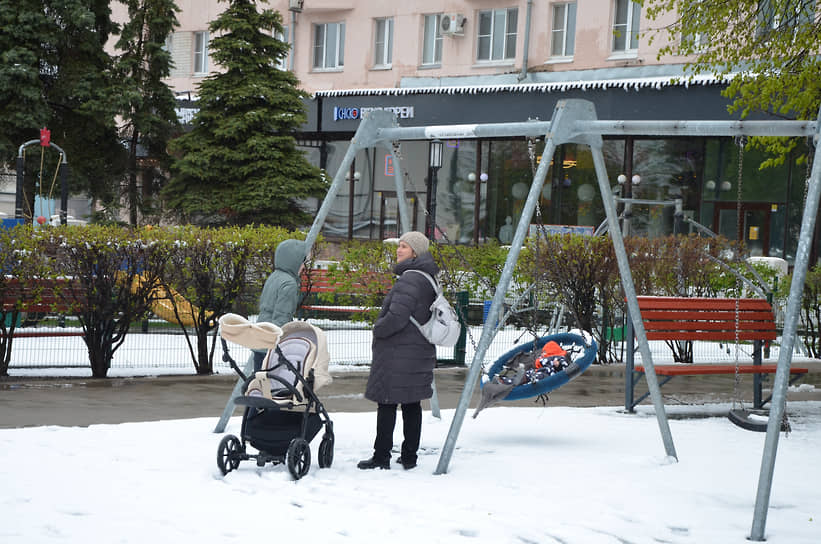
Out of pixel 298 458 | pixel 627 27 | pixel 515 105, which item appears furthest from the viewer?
pixel 515 105

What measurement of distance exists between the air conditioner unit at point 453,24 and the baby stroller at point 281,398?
78.7 ft

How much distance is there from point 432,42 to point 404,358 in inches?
1003

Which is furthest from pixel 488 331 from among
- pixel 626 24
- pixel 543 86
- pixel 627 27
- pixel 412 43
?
pixel 412 43

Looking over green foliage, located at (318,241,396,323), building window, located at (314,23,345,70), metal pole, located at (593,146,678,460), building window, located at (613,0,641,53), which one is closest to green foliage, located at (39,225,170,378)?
green foliage, located at (318,241,396,323)

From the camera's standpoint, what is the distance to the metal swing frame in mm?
5500

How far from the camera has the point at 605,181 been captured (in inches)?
310

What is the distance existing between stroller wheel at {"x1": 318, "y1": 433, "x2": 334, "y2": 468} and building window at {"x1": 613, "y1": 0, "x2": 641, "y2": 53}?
2235 centimetres

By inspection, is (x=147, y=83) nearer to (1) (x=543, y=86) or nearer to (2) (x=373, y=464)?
(1) (x=543, y=86)

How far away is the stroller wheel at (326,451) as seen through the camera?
22.5 feet

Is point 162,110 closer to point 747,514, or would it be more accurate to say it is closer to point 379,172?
point 379,172

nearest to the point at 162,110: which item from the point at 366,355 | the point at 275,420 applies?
the point at 366,355

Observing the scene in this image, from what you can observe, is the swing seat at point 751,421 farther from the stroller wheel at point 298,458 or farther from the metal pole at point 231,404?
the metal pole at point 231,404

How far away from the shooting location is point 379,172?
111 feet

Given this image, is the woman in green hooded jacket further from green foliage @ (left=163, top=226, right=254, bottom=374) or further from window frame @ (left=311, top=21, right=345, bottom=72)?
window frame @ (left=311, top=21, right=345, bottom=72)
